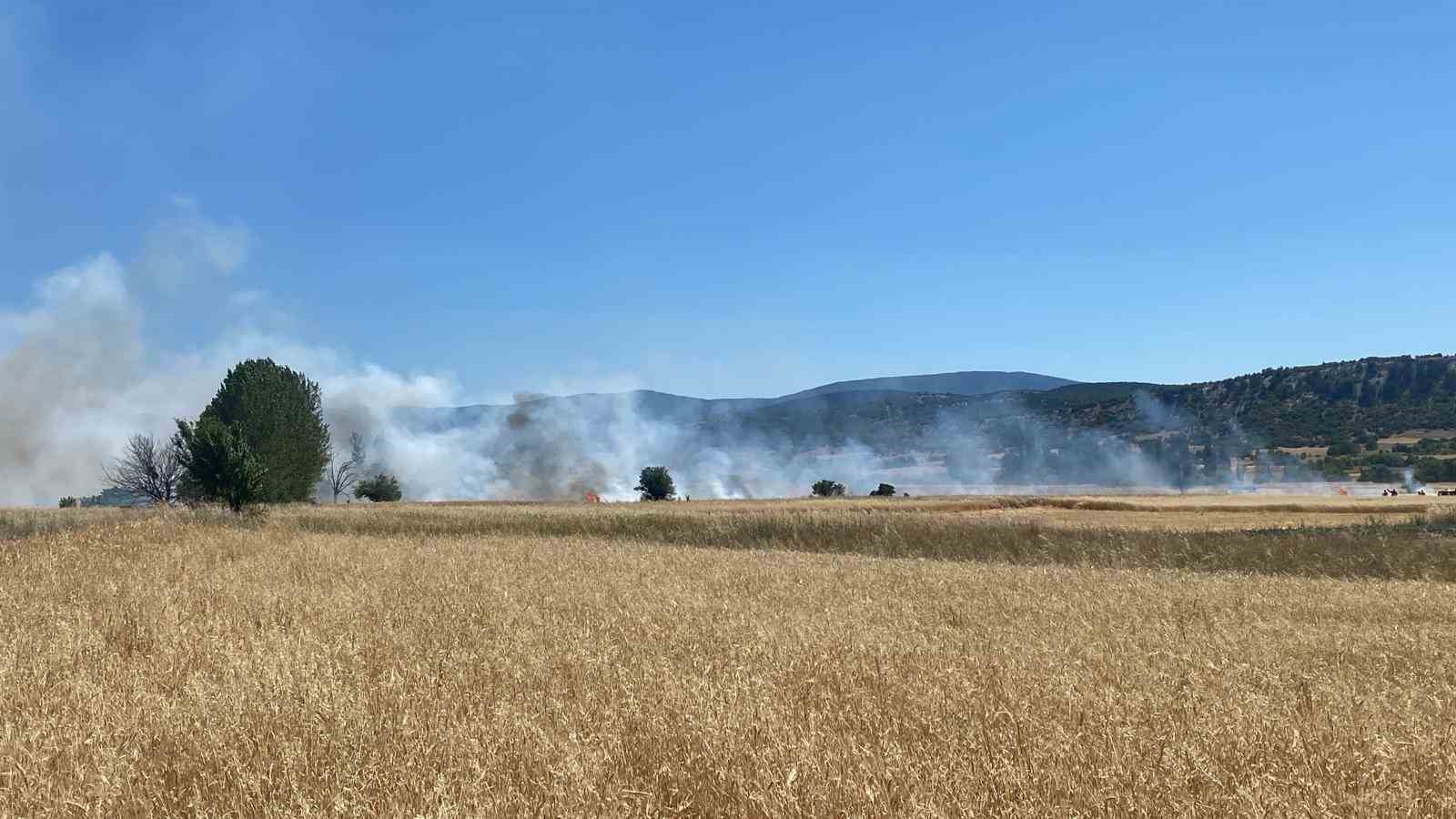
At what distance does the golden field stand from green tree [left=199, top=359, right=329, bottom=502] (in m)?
55.5

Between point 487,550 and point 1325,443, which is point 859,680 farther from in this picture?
point 1325,443

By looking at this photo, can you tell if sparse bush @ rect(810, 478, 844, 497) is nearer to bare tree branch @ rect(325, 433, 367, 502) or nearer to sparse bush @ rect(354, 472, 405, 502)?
sparse bush @ rect(354, 472, 405, 502)

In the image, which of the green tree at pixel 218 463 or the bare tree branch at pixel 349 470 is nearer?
the green tree at pixel 218 463

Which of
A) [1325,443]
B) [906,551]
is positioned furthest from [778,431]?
[906,551]

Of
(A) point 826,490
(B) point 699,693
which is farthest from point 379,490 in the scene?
(B) point 699,693

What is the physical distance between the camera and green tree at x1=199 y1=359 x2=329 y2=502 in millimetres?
65562

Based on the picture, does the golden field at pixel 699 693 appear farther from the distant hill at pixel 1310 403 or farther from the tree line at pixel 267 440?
the distant hill at pixel 1310 403

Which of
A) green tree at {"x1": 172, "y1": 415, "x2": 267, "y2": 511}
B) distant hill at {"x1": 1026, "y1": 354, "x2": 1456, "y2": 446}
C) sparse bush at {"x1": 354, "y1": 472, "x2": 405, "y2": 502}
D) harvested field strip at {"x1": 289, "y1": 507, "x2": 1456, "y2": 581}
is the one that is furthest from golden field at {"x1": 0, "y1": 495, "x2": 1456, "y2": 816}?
distant hill at {"x1": 1026, "y1": 354, "x2": 1456, "y2": 446}

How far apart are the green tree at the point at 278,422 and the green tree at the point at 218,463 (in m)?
10.2

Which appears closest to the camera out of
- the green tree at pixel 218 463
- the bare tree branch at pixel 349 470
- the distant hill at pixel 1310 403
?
the green tree at pixel 218 463

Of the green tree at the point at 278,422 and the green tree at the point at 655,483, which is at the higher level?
the green tree at the point at 278,422

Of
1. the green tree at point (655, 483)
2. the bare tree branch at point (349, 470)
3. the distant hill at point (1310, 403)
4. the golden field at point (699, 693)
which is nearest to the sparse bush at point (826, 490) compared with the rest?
the green tree at point (655, 483)

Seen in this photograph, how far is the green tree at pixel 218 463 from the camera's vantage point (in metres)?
50.4

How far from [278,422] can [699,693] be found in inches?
2705
